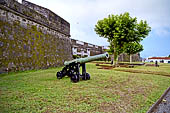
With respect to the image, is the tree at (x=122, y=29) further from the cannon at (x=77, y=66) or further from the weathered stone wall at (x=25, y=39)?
the cannon at (x=77, y=66)

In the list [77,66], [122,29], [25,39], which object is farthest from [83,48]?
[77,66]

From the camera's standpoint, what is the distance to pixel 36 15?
9203mm

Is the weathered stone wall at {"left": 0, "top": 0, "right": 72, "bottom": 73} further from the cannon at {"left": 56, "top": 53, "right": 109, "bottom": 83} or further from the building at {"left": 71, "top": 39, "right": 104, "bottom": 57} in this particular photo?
the building at {"left": 71, "top": 39, "right": 104, "bottom": 57}

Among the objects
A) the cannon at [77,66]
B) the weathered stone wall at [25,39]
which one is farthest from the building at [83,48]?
the cannon at [77,66]

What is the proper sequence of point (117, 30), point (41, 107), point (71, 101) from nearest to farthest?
1. point (41, 107)
2. point (71, 101)
3. point (117, 30)

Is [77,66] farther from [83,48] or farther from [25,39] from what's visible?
[83,48]

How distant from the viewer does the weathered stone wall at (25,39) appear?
259 inches

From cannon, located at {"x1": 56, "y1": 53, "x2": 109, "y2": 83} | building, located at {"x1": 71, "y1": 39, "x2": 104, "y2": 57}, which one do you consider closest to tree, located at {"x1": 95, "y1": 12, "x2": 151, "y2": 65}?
building, located at {"x1": 71, "y1": 39, "x2": 104, "y2": 57}

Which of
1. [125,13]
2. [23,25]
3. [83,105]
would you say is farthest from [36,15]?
[125,13]

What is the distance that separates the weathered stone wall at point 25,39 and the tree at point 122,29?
6.43 m

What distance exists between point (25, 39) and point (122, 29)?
10679mm

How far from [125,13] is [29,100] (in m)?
15.2

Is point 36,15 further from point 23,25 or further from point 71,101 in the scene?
point 71,101

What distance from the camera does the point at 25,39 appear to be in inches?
316
